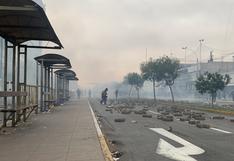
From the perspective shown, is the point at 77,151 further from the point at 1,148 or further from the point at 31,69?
the point at 31,69

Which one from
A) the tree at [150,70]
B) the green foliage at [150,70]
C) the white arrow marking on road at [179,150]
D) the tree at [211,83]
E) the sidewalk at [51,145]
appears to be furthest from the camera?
the tree at [150,70]

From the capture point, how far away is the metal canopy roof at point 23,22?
12.3 metres

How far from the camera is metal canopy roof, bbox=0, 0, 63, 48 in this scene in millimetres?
12320

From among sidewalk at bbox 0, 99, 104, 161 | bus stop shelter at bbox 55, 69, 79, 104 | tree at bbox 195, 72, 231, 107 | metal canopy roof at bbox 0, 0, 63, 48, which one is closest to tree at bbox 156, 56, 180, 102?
bus stop shelter at bbox 55, 69, 79, 104

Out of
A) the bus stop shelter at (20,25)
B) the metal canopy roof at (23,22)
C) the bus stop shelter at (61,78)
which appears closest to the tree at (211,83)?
the bus stop shelter at (61,78)

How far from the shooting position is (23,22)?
14805mm

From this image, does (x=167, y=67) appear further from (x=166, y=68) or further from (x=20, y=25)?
(x=20, y=25)

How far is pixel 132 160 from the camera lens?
994 cm

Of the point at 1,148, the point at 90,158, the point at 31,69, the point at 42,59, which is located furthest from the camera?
the point at 31,69

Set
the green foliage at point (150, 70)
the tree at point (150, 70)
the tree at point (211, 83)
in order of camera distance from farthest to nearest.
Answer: the tree at point (150, 70)
the green foliage at point (150, 70)
the tree at point (211, 83)

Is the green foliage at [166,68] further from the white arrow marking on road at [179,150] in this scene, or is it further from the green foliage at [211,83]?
the white arrow marking on road at [179,150]

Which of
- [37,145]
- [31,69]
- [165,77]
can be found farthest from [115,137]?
[31,69]

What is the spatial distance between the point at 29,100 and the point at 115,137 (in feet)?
26.4

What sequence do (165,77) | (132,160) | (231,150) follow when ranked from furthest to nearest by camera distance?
(165,77)
(231,150)
(132,160)
